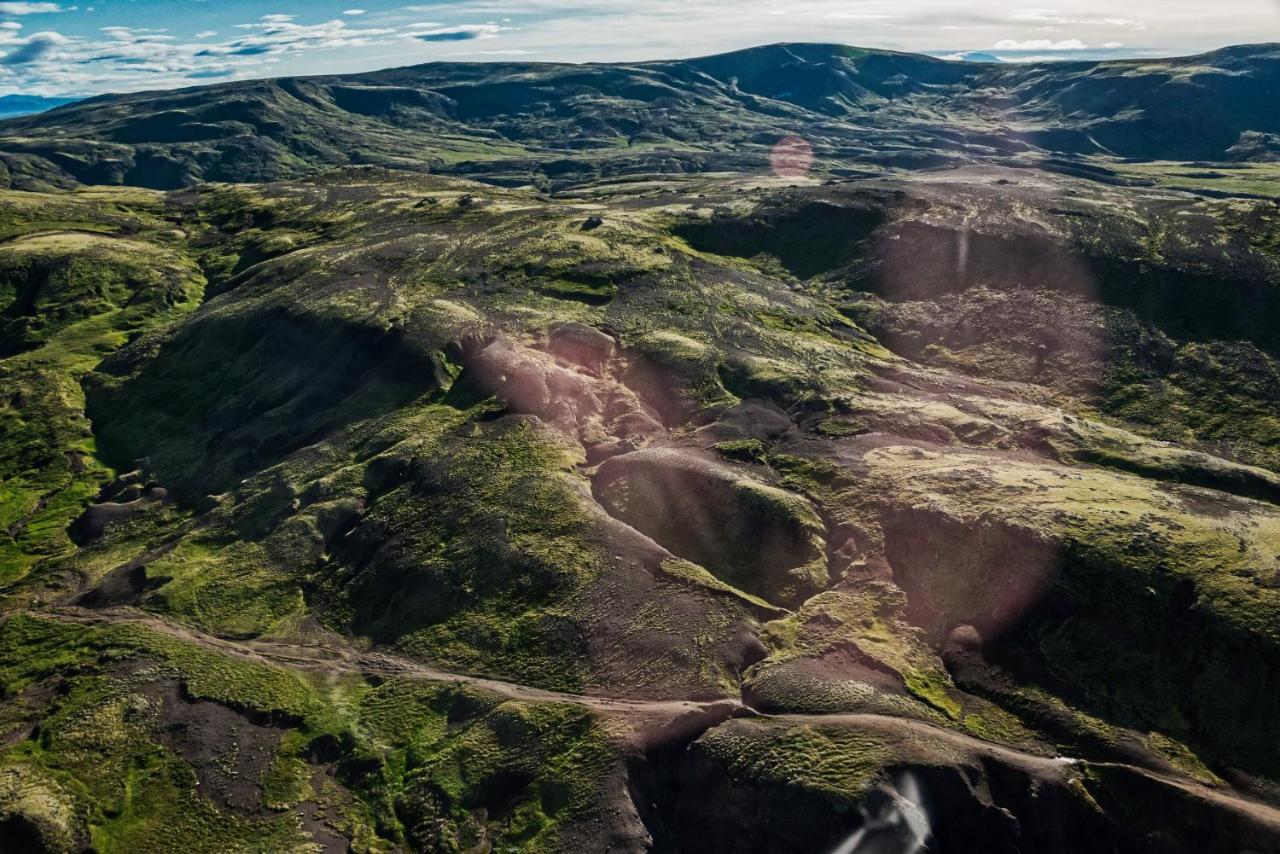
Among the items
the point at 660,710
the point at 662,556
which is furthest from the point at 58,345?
the point at 660,710

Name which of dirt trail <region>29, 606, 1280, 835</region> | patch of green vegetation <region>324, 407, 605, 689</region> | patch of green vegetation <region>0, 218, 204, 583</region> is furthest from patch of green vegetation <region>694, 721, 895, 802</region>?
patch of green vegetation <region>0, 218, 204, 583</region>

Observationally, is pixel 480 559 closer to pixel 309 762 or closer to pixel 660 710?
pixel 309 762

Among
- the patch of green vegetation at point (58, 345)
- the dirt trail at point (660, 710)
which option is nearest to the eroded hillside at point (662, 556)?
the dirt trail at point (660, 710)

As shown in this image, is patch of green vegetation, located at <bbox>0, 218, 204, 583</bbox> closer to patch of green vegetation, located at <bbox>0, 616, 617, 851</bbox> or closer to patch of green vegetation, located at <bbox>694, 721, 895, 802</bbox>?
patch of green vegetation, located at <bbox>0, 616, 617, 851</bbox>

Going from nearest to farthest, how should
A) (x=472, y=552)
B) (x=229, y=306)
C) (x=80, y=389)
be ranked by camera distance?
(x=472, y=552) < (x=80, y=389) < (x=229, y=306)


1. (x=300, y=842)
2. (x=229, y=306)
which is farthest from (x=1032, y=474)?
(x=229, y=306)

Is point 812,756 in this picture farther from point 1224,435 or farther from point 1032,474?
point 1224,435
